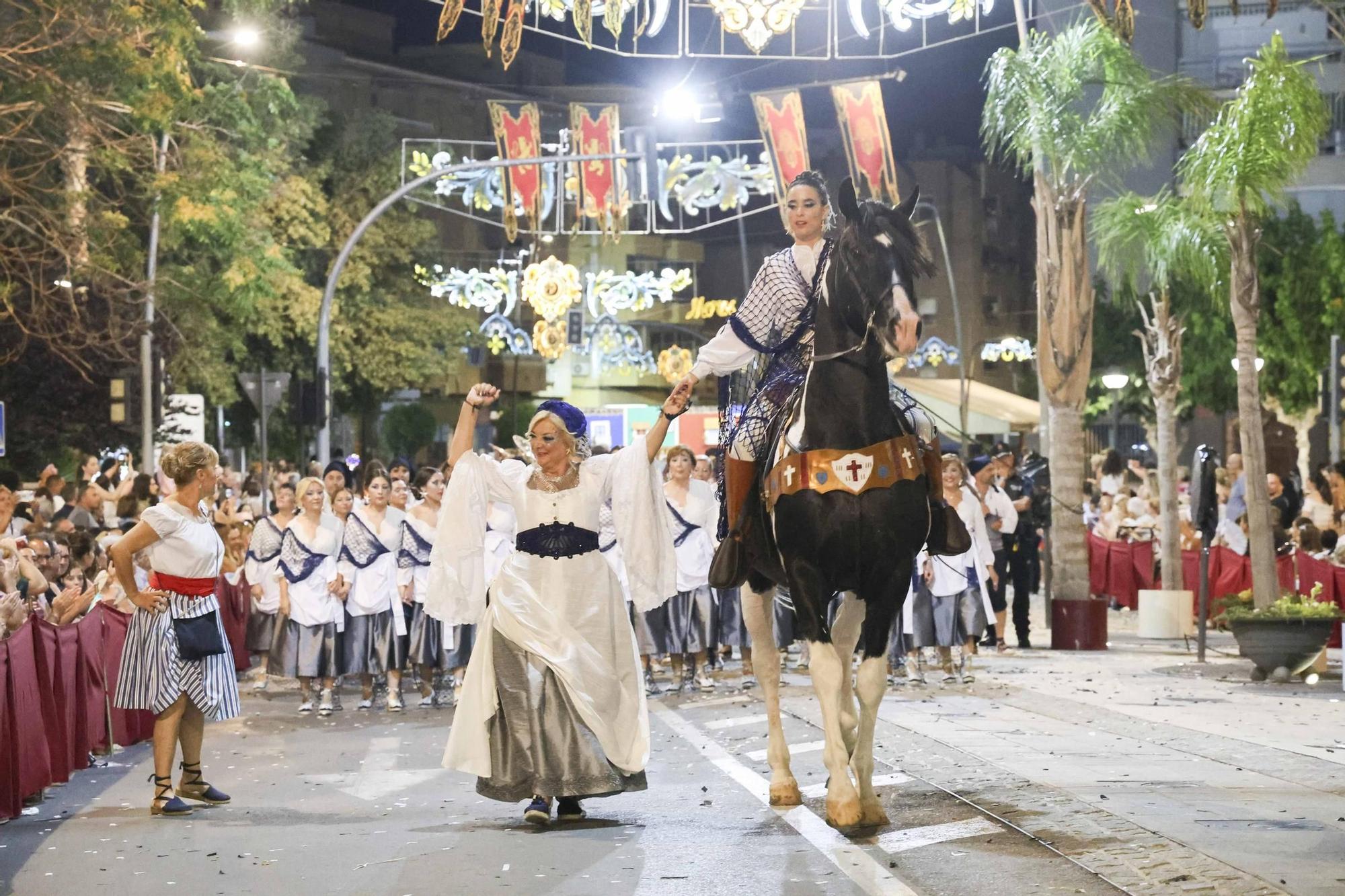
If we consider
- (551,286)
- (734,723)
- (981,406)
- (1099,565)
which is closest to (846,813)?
(734,723)

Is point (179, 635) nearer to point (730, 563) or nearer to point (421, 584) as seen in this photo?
point (730, 563)

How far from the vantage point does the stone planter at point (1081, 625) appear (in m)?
20.2

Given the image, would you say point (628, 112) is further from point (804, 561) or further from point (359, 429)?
point (804, 561)

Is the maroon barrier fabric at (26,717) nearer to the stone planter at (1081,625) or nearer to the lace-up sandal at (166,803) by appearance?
the lace-up sandal at (166,803)

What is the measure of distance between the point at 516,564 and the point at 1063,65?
41.0ft

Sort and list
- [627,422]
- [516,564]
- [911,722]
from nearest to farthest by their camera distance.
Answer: [516,564]
[911,722]
[627,422]

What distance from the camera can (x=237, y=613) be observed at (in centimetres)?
1822

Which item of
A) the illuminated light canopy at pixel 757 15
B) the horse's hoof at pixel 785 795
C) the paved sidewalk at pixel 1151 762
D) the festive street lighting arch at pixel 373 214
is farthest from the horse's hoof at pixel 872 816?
the festive street lighting arch at pixel 373 214

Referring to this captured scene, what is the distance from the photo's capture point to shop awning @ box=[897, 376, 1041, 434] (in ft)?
167

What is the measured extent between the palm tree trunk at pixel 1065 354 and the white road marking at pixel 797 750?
909 centimetres

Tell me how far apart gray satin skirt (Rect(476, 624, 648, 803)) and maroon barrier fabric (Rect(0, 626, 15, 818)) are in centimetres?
248

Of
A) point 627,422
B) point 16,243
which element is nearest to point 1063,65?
point 16,243

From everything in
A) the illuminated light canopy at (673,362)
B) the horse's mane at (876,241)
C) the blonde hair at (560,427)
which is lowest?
the blonde hair at (560,427)

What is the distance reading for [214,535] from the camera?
1036cm
